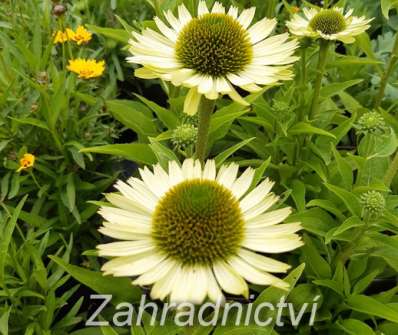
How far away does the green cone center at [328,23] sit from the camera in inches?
50.4

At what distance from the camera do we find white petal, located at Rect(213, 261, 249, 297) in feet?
2.21

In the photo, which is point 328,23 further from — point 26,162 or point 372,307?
point 26,162

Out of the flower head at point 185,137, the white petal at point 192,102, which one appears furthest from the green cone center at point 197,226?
the flower head at point 185,137

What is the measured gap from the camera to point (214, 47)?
94 cm

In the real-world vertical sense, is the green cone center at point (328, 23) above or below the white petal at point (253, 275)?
above

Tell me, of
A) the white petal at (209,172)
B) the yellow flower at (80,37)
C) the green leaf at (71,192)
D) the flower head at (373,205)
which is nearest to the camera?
the white petal at (209,172)

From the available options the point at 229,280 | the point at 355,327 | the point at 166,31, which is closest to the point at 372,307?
the point at 355,327

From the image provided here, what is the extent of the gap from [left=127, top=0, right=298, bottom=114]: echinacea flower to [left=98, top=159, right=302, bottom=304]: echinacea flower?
0.54 feet

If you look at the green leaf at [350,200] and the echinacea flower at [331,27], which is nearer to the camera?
the green leaf at [350,200]

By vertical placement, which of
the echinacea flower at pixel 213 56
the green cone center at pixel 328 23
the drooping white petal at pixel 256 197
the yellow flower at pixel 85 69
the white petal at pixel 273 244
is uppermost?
the green cone center at pixel 328 23

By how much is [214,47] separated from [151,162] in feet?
1.12

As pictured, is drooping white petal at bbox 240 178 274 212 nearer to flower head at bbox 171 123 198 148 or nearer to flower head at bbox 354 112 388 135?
flower head at bbox 171 123 198 148

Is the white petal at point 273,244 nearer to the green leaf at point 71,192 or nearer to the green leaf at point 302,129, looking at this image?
the green leaf at point 302,129

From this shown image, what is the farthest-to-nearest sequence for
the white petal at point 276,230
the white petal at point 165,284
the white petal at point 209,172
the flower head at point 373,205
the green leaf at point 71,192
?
the green leaf at point 71,192 < the flower head at point 373,205 < the white petal at point 209,172 < the white petal at point 276,230 < the white petal at point 165,284
